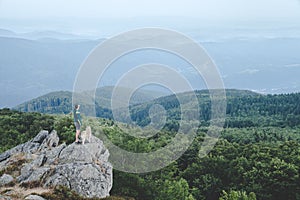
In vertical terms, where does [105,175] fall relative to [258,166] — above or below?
above

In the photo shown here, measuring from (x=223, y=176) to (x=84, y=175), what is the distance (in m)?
23.3

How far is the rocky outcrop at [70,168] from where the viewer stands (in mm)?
22047

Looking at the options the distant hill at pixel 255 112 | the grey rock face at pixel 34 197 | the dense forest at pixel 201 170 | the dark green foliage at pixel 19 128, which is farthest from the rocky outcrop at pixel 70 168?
the distant hill at pixel 255 112

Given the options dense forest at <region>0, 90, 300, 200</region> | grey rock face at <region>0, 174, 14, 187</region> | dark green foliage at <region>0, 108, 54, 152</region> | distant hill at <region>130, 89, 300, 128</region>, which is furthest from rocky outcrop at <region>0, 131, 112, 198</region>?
distant hill at <region>130, 89, 300, 128</region>

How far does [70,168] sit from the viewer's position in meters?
22.6

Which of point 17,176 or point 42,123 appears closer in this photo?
point 17,176

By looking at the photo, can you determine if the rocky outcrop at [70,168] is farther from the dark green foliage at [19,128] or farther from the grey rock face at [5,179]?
the dark green foliage at [19,128]

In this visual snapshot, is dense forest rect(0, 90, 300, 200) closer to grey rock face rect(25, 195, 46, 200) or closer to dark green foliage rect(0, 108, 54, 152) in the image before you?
A: dark green foliage rect(0, 108, 54, 152)

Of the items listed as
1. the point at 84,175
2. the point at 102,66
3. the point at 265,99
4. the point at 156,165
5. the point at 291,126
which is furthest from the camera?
the point at 265,99

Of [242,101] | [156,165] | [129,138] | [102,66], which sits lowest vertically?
[242,101]

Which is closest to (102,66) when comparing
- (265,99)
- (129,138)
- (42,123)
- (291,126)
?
(129,138)

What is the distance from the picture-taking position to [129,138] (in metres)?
33.8

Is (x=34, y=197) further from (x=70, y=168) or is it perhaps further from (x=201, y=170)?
(x=201, y=170)

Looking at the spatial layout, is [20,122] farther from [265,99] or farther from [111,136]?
[265,99]
